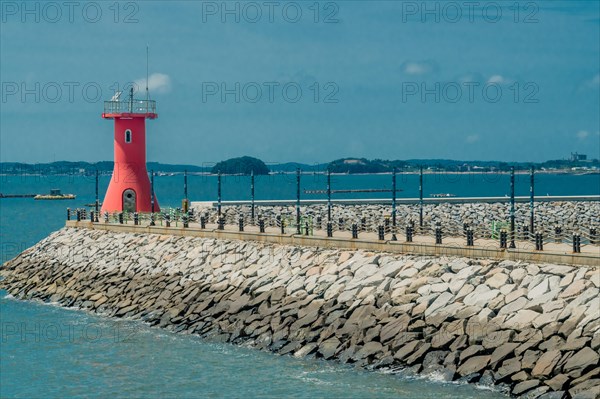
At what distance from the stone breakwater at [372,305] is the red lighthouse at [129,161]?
307 inches

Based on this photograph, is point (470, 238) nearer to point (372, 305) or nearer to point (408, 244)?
point (408, 244)

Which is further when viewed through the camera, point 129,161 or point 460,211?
point 460,211

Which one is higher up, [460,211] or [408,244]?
[408,244]

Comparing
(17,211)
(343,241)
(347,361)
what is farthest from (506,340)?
(17,211)

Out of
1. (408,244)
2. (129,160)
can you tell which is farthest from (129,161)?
(408,244)

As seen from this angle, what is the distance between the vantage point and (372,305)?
33500 mm

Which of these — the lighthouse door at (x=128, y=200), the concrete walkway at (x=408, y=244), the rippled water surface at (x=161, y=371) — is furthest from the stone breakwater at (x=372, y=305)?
the lighthouse door at (x=128, y=200)

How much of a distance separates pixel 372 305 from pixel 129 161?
79.8 feet

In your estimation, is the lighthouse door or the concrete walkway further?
the lighthouse door

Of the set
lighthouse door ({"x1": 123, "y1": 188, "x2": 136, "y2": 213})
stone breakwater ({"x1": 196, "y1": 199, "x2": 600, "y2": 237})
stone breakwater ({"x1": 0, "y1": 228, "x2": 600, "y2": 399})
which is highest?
lighthouse door ({"x1": 123, "y1": 188, "x2": 136, "y2": 213})

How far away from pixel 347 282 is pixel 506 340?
312 inches

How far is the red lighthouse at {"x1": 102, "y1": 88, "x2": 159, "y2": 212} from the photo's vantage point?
179 ft

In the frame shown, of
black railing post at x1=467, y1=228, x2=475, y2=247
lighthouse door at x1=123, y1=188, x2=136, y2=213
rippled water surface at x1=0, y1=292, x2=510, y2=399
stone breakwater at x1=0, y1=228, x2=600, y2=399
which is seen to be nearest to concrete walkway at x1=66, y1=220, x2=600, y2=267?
black railing post at x1=467, y1=228, x2=475, y2=247

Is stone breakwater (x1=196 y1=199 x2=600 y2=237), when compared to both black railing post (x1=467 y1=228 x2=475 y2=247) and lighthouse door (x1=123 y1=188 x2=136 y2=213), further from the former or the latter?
black railing post (x1=467 y1=228 x2=475 y2=247)
